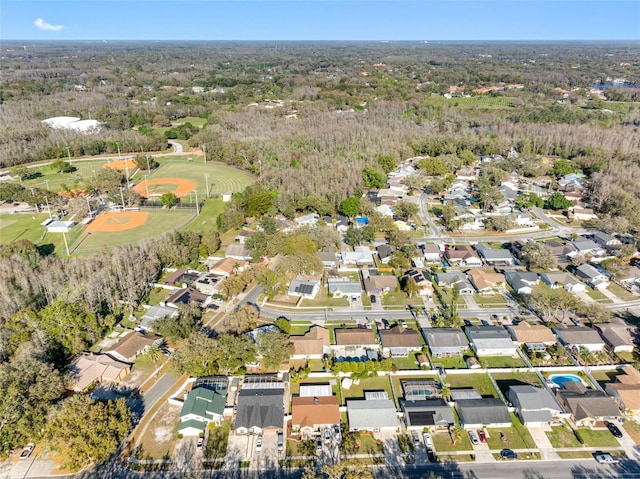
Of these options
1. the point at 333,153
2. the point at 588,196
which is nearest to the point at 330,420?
the point at 588,196

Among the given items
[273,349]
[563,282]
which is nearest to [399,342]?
[273,349]

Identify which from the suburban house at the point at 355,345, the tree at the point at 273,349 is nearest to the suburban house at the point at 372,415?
the suburban house at the point at 355,345

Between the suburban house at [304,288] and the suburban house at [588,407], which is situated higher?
the suburban house at [304,288]

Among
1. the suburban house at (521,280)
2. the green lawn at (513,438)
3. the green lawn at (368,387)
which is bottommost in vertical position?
the green lawn at (513,438)

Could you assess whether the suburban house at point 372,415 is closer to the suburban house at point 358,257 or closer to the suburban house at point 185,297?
the suburban house at point 185,297

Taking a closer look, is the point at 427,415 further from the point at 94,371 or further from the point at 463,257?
the point at 463,257

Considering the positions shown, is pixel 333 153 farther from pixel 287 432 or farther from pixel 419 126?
pixel 287 432

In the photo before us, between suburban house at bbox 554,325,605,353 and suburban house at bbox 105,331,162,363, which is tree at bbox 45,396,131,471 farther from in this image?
suburban house at bbox 554,325,605,353
